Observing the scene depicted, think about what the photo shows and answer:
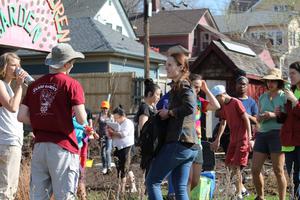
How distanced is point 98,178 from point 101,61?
1702 cm

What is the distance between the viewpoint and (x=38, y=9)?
13133 mm

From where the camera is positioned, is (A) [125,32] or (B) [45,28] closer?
(B) [45,28]

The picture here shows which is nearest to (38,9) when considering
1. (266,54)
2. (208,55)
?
(208,55)

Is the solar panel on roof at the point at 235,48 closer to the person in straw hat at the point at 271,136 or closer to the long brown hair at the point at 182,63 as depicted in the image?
the person in straw hat at the point at 271,136

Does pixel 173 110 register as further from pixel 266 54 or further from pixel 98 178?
pixel 266 54

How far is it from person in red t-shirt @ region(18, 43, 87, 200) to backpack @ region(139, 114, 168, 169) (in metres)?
0.84

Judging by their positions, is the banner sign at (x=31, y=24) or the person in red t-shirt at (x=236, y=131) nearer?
the person in red t-shirt at (x=236, y=131)

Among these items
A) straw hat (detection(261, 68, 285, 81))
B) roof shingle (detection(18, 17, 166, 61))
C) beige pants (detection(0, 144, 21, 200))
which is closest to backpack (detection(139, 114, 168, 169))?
beige pants (detection(0, 144, 21, 200))

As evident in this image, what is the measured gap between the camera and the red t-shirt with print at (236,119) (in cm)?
866

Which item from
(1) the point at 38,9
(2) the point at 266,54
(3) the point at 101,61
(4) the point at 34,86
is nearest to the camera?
(4) the point at 34,86

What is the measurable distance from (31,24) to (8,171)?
735 cm

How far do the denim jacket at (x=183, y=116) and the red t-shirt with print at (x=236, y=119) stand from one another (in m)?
2.89

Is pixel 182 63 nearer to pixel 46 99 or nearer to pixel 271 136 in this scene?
pixel 46 99

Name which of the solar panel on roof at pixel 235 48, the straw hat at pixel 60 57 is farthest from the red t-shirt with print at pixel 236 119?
the solar panel on roof at pixel 235 48
